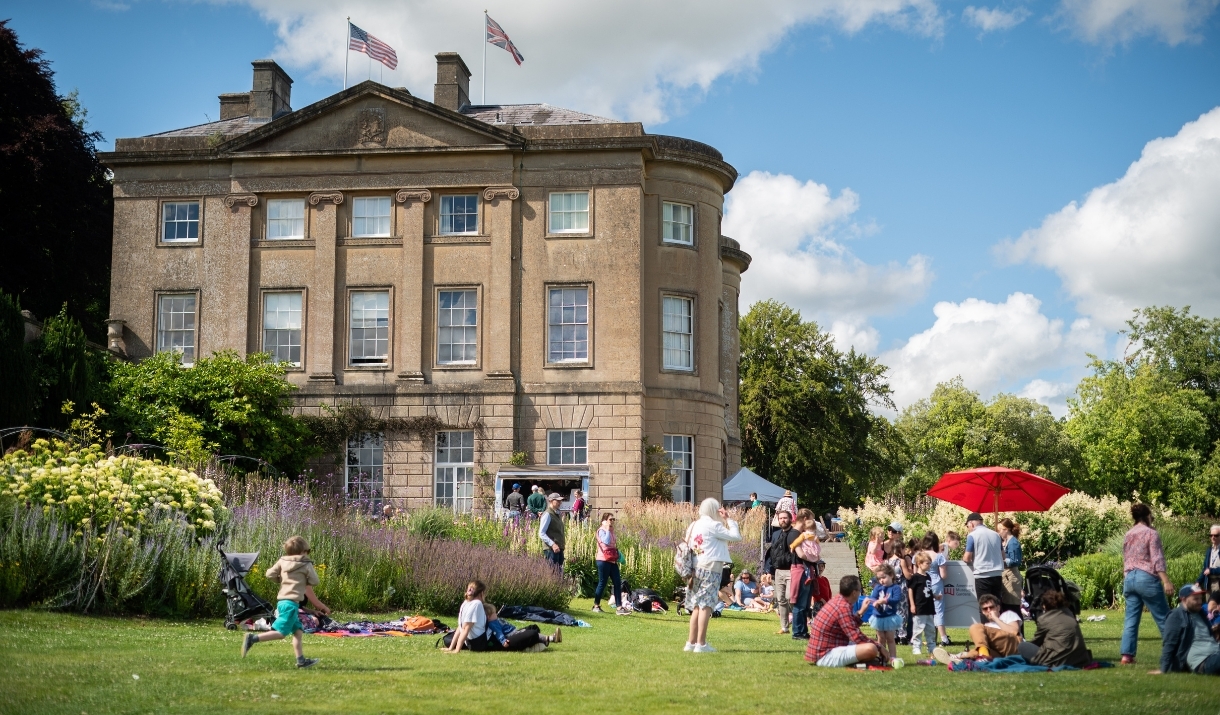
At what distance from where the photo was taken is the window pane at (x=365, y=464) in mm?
33938

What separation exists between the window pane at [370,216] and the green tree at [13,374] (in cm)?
1028

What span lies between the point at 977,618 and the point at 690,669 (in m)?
5.29

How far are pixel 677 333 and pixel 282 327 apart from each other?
34.8 ft

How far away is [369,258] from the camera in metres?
34.9

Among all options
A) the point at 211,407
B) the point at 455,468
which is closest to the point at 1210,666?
the point at 455,468

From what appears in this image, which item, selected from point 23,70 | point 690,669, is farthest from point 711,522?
point 23,70

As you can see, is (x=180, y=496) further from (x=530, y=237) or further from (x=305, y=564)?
(x=530, y=237)

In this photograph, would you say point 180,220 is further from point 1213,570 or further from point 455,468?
point 1213,570

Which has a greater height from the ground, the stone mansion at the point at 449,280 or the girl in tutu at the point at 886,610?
the stone mansion at the point at 449,280

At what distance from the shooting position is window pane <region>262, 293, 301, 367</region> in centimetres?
3494

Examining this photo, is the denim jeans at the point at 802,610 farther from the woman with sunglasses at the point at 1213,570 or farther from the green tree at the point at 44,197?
the green tree at the point at 44,197

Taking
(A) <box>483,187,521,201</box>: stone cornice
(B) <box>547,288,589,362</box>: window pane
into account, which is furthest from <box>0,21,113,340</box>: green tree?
(B) <box>547,288,589,362</box>: window pane


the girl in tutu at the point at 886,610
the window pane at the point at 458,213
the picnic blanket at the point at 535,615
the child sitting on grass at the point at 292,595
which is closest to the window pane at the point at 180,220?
the window pane at the point at 458,213

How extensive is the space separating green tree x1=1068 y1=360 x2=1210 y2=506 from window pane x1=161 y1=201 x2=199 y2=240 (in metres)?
41.8
